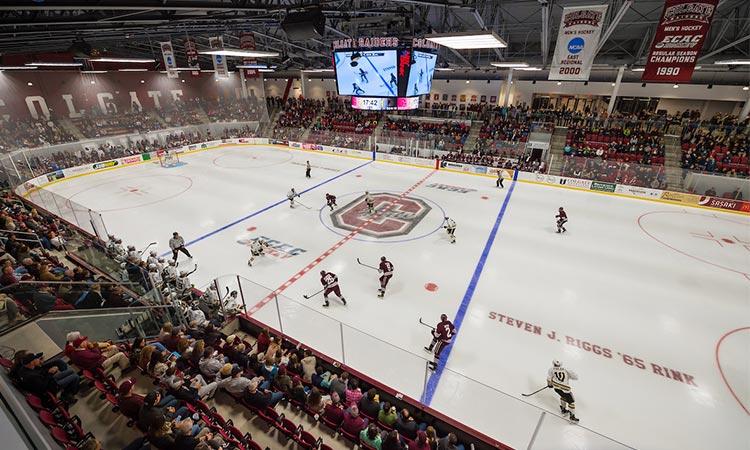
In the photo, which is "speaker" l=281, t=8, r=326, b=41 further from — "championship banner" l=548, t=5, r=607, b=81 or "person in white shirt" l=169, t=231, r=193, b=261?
"championship banner" l=548, t=5, r=607, b=81

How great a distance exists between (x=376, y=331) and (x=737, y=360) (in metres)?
8.87

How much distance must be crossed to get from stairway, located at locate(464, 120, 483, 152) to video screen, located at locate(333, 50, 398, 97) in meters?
11.7

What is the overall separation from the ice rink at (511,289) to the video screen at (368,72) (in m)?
5.57

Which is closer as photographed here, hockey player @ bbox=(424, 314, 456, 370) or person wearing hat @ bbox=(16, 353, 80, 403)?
person wearing hat @ bbox=(16, 353, 80, 403)

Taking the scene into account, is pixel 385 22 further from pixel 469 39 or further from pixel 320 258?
pixel 320 258

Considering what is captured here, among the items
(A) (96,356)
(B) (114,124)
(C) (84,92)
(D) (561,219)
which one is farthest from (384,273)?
(C) (84,92)

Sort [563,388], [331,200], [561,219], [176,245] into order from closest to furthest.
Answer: [563,388] → [176,245] → [561,219] → [331,200]

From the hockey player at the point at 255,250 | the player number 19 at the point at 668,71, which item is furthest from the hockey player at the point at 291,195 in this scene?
the player number 19 at the point at 668,71

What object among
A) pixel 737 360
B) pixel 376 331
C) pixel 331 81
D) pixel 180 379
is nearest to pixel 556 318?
pixel 737 360

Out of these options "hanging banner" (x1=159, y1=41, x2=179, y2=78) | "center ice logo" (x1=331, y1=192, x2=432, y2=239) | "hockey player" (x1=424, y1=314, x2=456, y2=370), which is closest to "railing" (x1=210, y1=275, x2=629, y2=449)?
"hockey player" (x1=424, y1=314, x2=456, y2=370)

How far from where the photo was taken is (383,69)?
52.6 feet

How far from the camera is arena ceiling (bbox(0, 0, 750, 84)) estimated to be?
9531 mm

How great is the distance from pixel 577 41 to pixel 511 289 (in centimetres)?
995

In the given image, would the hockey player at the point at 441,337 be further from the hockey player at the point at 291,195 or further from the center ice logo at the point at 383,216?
the hockey player at the point at 291,195
